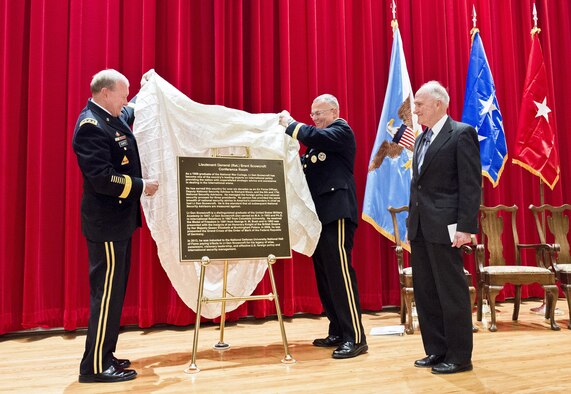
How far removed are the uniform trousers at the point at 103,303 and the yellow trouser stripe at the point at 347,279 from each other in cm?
135

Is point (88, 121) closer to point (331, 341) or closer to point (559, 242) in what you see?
point (331, 341)

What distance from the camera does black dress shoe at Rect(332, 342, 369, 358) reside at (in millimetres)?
2992

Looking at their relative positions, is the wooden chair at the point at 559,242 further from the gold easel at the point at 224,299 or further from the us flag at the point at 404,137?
the gold easel at the point at 224,299

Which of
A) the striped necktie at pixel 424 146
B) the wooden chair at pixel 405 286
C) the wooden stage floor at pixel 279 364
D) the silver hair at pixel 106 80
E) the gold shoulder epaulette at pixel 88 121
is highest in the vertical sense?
the silver hair at pixel 106 80

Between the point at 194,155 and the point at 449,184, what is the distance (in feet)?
5.59

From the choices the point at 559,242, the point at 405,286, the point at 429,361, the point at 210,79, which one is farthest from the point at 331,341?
the point at 559,242

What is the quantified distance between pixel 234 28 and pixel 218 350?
9.83 feet

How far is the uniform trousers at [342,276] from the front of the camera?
310 cm

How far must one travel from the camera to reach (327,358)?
3.01m

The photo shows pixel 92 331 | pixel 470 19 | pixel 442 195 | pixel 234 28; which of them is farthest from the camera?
pixel 470 19

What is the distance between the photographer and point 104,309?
8.52ft

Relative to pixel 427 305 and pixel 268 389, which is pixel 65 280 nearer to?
pixel 268 389

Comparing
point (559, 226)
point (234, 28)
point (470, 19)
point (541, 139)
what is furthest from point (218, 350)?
point (470, 19)

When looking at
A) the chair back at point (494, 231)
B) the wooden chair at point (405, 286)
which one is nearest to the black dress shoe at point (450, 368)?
the wooden chair at point (405, 286)
